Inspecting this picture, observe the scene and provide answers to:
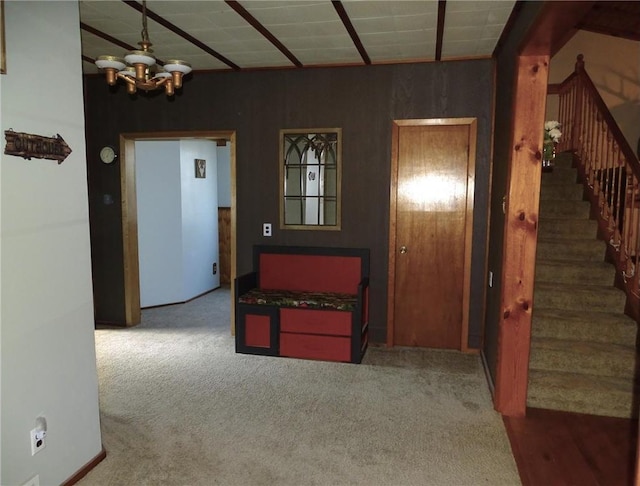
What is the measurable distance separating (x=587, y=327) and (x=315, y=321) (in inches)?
80.8

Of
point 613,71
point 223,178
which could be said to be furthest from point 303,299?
point 613,71

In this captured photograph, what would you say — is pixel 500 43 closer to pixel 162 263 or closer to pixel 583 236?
pixel 583 236

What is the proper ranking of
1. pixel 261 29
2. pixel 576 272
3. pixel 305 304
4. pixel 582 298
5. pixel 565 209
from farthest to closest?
pixel 565 209
pixel 305 304
pixel 576 272
pixel 582 298
pixel 261 29

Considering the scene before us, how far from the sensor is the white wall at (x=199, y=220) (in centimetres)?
601

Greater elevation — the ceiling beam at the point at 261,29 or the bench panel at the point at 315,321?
the ceiling beam at the point at 261,29

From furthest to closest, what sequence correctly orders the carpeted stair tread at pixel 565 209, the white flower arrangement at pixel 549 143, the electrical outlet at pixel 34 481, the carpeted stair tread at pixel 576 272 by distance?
the white flower arrangement at pixel 549 143, the carpeted stair tread at pixel 565 209, the carpeted stair tread at pixel 576 272, the electrical outlet at pixel 34 481

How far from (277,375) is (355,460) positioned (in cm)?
127

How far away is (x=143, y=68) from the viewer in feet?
8.40

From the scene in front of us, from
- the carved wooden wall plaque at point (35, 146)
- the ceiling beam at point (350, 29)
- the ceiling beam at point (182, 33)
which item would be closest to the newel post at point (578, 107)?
the ceiling beam at point (350, 29)

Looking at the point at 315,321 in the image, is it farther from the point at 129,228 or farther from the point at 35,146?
the point at 35,146

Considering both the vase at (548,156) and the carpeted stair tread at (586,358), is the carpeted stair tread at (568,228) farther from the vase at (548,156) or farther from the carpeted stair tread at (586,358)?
the carpeted stair tread at (586,358)

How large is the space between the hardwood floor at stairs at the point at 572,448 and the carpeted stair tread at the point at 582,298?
888 millimetres

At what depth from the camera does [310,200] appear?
4.38 m

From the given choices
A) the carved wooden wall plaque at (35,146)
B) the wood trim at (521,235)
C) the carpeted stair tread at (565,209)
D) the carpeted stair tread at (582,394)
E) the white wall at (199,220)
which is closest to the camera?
the carved wooden wall plaque at (35,146)
